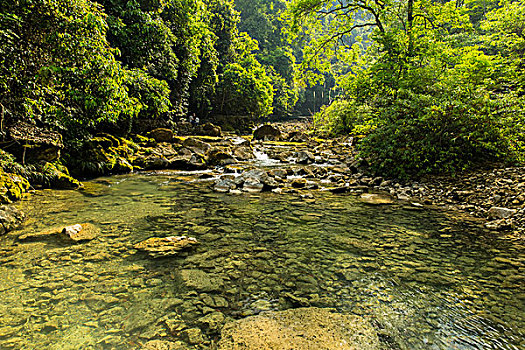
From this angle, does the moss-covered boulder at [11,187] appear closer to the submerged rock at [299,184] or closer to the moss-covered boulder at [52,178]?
the moss-covered boulder at [52,178]

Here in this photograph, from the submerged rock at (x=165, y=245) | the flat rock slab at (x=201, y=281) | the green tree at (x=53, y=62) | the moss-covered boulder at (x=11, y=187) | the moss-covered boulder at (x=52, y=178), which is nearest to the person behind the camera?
the flat rock slab at (x=201, y=281)

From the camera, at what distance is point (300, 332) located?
6.39 feet

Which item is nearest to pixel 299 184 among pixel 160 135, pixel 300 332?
pixel 300 332

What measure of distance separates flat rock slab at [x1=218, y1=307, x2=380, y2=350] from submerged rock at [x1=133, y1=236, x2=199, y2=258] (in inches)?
63.3

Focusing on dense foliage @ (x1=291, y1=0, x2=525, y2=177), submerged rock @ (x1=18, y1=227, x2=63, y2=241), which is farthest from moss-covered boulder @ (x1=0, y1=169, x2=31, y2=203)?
dense foliage @ (x1=291, y1=0, x2=525, y2=177)

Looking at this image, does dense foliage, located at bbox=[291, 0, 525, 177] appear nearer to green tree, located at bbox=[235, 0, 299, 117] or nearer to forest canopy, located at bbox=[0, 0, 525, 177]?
forest canopy, located at bbox=[0, 0, 525, 177]

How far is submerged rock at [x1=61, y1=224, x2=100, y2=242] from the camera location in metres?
3.63

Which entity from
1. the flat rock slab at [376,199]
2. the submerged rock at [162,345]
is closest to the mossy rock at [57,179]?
the submerged rock at [162,345]

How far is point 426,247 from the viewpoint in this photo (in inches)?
142

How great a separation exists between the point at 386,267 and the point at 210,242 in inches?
98.1

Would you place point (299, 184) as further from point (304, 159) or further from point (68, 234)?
point (68, 234)

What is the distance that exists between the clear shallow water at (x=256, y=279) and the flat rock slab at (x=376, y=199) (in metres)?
1.04

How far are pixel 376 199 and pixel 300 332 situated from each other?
4.96 m

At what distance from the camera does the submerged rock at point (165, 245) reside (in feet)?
10.8
